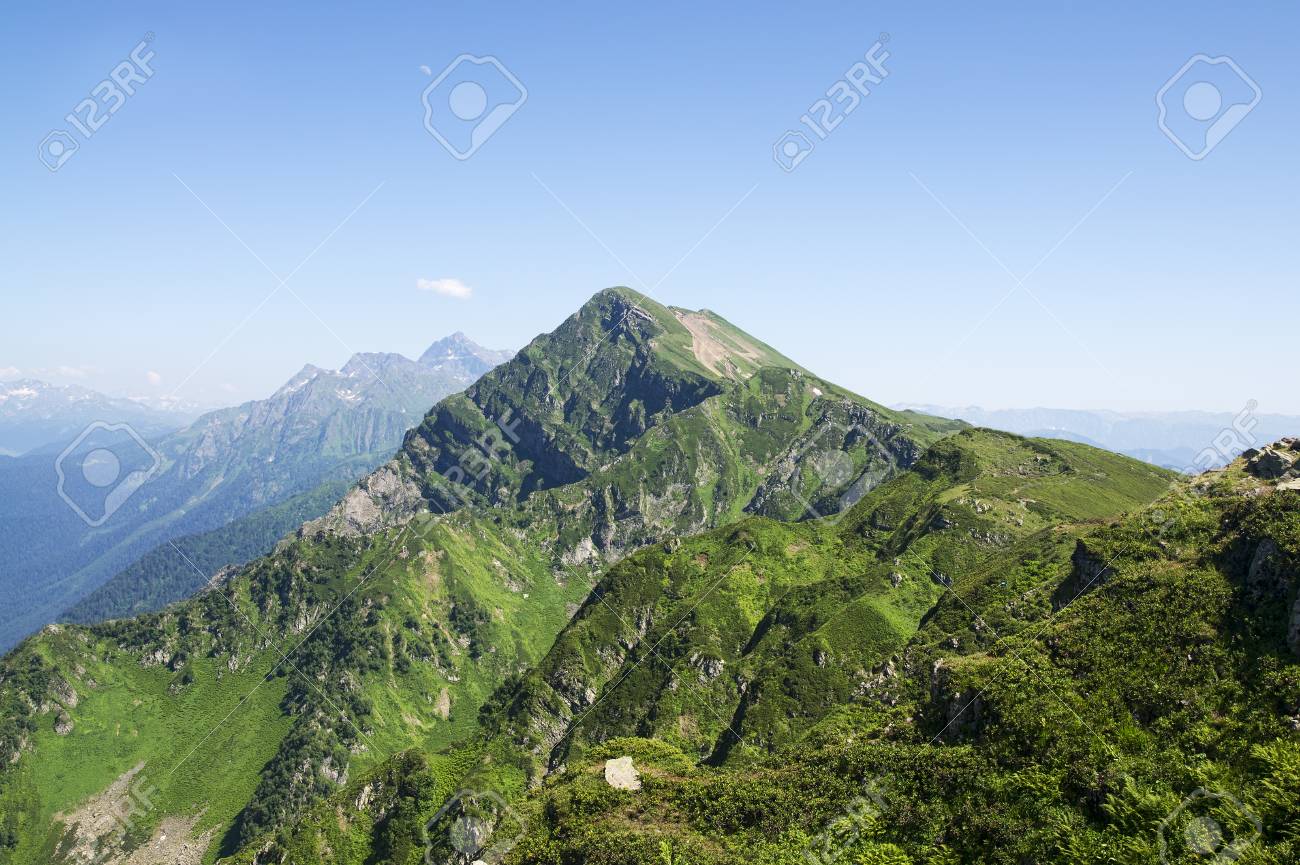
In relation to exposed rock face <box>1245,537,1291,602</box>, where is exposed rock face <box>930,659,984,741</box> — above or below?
above

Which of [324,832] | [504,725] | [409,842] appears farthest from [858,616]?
[324,832]

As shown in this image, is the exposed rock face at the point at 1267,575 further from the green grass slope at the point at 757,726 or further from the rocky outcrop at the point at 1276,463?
the green grass slope at the point at 757,726

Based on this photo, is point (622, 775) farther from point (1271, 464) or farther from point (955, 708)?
point (1271, 464)

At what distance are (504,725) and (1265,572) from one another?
6486 inches

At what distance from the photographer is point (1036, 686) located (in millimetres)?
70812

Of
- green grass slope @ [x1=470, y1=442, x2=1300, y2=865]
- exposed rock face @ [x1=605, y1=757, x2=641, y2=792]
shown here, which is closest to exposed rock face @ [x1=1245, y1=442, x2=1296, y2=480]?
green grass slope @ [x1=470, y1=442, x2=1300, y2=865]

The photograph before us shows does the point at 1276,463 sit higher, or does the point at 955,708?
the point at 955,708

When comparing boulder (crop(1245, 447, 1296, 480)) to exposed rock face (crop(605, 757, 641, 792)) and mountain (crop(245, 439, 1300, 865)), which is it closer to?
mountain (crop(245, 439, 1300, 865))

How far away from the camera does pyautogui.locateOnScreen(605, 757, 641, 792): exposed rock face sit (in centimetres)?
9475

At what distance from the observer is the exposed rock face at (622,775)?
94750 millimetres

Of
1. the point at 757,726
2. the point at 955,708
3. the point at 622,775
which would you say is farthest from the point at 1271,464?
the point at 622,775

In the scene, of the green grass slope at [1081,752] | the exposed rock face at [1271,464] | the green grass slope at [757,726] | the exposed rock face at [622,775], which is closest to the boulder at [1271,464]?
the exposed rock face at [1271,464]

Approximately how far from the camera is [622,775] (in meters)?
97.8

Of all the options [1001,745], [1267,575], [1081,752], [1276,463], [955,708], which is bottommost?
[1276,463]
